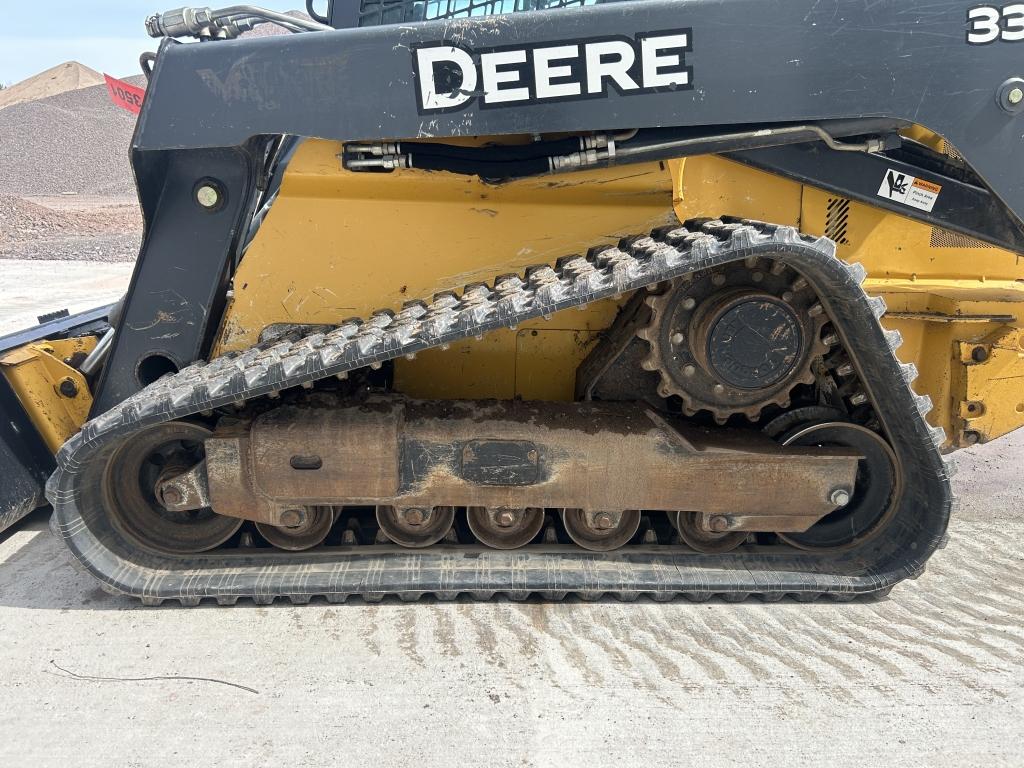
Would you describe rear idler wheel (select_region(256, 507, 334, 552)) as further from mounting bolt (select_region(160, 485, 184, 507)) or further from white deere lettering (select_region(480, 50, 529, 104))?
white deere lettering (select_region(480, 50, 529, 104))

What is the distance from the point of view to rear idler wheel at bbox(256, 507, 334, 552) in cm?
287

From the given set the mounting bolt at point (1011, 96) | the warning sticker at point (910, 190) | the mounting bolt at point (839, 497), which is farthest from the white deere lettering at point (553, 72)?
the mounting bolt at point (839, 497)

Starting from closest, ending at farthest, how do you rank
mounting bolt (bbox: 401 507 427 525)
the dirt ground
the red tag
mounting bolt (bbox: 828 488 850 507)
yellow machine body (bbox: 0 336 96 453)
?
the dirt ground → mounting bolt (bbox: 828 488 850 507) → mounting bolt (bbox: 401 507 427 525) → yellow machine body (bbox: 0 336 96 453) → the red tag

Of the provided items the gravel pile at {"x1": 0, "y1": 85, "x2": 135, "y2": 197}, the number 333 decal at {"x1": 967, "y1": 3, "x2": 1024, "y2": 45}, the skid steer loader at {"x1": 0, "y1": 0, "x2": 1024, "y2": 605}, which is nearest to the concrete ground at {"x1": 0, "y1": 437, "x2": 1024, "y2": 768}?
the skid steer loader at {"x1": 0, "y1": 0, "x2": 1024, "y2": 605}

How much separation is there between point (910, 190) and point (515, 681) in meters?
2.16

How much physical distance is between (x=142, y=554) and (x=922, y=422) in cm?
268

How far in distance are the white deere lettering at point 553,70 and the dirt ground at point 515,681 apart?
169 cm

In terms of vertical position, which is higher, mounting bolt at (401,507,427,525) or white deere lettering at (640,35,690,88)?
white deere lettering at (640,35,690,88)

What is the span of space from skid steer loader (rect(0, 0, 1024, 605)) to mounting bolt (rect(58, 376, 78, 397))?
0.16 ft

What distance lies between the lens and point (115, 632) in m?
2.60

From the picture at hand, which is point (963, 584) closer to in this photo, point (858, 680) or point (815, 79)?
point (858, 680)

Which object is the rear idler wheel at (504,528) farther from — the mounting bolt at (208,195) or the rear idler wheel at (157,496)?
the mounting bolt at (208,195)

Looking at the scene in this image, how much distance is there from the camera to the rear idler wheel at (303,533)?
2873 mm

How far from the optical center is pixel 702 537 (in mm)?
2896
